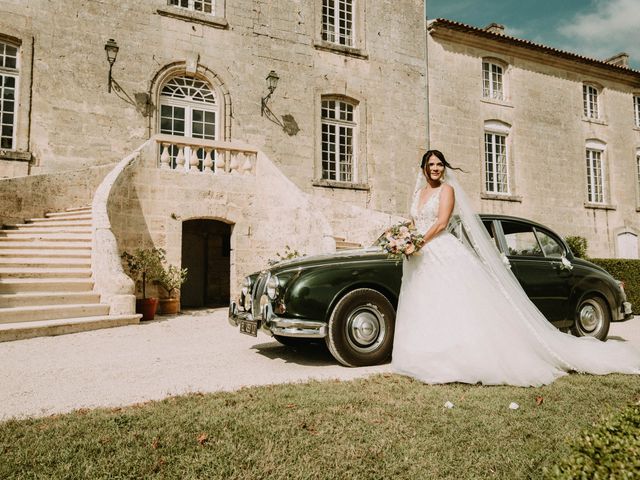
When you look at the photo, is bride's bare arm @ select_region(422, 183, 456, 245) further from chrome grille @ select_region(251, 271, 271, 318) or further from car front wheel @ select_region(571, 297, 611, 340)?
car front wheel @ select_region(571, 297, 611, 340)

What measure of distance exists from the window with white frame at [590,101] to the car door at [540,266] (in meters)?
17.3

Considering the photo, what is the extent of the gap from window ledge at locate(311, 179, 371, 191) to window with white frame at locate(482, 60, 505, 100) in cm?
674

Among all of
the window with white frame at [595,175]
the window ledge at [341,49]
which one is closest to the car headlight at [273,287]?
the window ledge at [341,49]

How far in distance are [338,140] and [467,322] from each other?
1178 cm

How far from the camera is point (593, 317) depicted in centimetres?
638

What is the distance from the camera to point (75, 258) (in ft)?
29.2

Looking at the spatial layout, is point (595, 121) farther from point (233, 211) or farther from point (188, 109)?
point (233, 211)

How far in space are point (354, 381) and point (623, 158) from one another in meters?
21.9

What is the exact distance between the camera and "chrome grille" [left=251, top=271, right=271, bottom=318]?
522cm

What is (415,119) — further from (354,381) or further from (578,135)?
(354,381)

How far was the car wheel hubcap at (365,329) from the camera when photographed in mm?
4973

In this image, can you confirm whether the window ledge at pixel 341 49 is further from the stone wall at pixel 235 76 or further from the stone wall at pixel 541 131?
the stone wall at pixel 541 131

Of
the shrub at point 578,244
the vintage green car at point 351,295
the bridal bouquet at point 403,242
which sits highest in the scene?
the shrub at point 578,244

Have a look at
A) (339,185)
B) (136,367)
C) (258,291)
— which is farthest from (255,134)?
(136,367)
